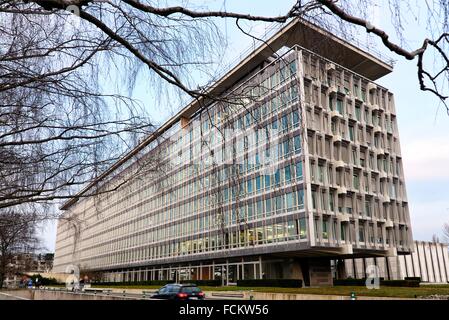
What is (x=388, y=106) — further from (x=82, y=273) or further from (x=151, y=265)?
(x=82, y=273)

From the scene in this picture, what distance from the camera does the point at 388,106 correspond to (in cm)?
4941

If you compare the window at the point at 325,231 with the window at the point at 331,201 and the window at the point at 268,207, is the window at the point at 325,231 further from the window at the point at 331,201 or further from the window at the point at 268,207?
the window at the point at 268,207

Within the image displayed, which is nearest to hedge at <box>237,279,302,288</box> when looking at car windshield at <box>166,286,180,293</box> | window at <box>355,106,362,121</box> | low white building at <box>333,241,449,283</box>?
car windshield at <box>166,286,180,293</box>

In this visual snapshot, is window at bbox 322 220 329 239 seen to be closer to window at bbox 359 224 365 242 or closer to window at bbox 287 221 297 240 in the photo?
window at bbox 287 221 297 240

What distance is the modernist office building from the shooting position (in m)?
4.15

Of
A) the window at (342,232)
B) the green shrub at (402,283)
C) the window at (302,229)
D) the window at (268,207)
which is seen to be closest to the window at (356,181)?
the window at (342,232)

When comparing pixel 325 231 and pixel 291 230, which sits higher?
pixel 291 230

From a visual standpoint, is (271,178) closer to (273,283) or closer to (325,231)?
(273,283)

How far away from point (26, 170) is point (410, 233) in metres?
47.8

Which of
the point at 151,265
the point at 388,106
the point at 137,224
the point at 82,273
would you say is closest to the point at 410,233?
the point at 388,106

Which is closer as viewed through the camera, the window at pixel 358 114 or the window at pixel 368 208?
the window at pixel 368 208

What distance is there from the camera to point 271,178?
15.0 feet

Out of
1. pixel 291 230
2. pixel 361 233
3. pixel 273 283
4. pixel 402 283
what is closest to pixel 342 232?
pixel 361 233

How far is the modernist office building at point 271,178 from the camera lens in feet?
13.6
